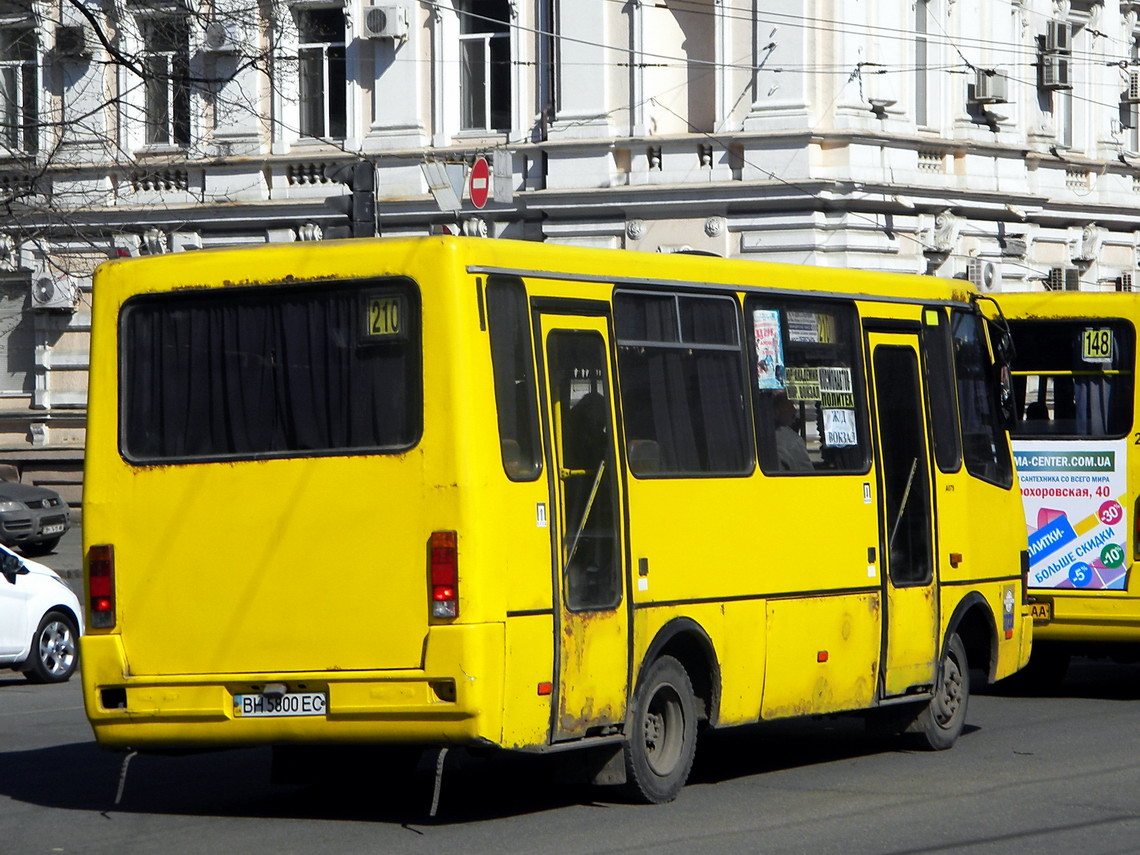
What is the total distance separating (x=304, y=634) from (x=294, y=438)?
34.8 inches

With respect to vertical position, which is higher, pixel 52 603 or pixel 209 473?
pixel 209 473

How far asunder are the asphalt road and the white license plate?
0.55 meters

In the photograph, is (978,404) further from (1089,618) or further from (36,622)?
(36,622)

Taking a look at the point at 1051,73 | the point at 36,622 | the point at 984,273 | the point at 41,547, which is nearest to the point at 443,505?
the point at 36,622

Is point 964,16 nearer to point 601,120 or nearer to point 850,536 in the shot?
point 601,120

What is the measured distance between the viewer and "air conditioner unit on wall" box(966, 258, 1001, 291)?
3052cm

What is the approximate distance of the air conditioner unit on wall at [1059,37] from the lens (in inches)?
1309

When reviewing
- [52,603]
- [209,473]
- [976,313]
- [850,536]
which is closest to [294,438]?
[209,473]

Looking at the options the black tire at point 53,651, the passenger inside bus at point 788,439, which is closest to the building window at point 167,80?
the black tire at point 53,651

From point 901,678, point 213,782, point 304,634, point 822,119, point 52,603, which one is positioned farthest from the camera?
point 822,119

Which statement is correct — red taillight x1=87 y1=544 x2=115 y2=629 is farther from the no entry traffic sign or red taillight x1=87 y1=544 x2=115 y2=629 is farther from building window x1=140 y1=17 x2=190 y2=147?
the no entry traffic sign

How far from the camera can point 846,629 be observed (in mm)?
11125

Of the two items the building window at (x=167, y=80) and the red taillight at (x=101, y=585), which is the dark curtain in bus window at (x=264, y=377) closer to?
the red taillight at (x=101, y=585)

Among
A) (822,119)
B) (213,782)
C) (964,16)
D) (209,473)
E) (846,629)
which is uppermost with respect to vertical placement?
(964,16)
